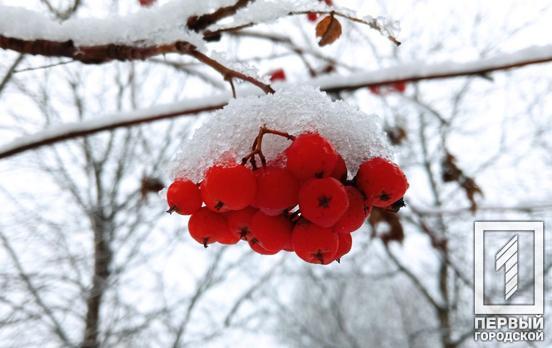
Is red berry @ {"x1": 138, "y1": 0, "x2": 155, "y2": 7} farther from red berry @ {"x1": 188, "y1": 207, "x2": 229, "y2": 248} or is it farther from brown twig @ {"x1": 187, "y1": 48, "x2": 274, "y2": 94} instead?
red berry @ {"x1": 188, "y1": 207, "x2": 229, "y2": 248}

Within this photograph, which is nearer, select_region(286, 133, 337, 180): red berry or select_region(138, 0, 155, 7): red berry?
select_region(286, 133, 337, 180): red berry

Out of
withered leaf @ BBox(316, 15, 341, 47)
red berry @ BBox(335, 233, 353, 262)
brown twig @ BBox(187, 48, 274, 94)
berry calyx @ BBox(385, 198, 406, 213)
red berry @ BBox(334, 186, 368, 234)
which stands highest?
withered leaf @ BBox(316, 15, 341, 47)

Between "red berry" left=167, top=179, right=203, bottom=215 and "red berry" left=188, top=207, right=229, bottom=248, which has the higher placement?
"red berry" left=167, top=179, right=203, bottom=215

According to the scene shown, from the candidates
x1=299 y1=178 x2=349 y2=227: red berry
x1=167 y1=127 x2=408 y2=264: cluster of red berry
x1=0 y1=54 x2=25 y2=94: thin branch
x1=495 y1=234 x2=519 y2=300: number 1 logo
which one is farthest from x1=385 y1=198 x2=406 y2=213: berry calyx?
x1=495 y1=234 x2=519 y2=300: number 1 logo

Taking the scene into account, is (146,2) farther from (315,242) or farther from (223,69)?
(315,242)

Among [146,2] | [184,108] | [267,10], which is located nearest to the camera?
[267,10]

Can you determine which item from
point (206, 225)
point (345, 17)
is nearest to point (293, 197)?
point (206, 225)
